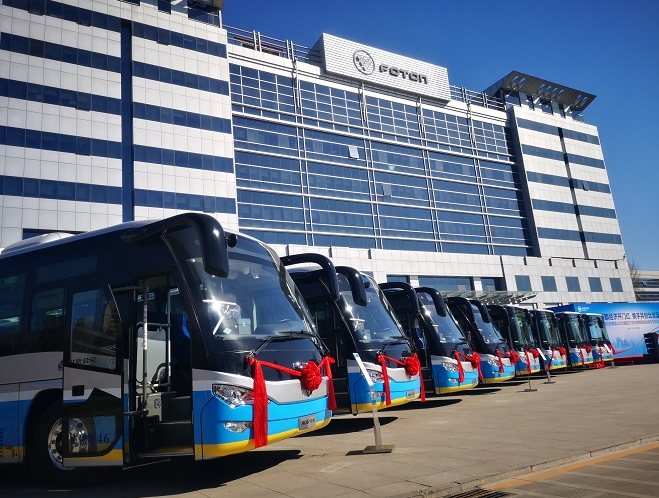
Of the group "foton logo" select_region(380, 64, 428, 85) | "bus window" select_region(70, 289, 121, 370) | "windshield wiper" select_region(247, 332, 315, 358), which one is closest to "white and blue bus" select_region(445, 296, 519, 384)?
"windshield wiper" select_region(247, 332, 315, 358)

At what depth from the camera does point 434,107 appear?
5703 centimetres

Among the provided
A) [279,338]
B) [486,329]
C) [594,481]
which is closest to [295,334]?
[279,338]

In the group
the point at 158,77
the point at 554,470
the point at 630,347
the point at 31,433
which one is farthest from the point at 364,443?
the point at 158,77

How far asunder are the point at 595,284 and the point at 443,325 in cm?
5200

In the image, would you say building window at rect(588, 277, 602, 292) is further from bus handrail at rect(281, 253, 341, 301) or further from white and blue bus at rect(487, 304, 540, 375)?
bus handrail at rect(281, 253, 341, 301)

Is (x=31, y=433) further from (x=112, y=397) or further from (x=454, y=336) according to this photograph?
(x=454, y=336)

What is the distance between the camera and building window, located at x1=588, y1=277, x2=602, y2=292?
5980cm

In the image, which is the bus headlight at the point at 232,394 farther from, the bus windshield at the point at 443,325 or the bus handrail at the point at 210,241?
the bus windshield at the point at 443,325

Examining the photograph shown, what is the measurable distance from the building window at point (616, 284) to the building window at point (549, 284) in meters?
10.0

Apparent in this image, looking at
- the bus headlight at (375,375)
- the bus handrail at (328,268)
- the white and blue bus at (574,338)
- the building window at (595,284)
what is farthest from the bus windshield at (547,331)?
the building window at (595,284)

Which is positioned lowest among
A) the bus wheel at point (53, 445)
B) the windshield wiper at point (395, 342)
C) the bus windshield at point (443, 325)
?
the bus wheel at point (53, 445)

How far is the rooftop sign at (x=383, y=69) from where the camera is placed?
50.1 metres

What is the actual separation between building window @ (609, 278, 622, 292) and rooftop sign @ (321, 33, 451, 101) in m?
28.8

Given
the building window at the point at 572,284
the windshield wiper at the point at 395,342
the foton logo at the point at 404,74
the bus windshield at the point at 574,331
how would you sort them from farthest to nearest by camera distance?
the building window at the point at 572,284, the foton logo at the point at 404,74, the bus windshield at the point at 574,331, the windshield wiper at the point at 395,342
